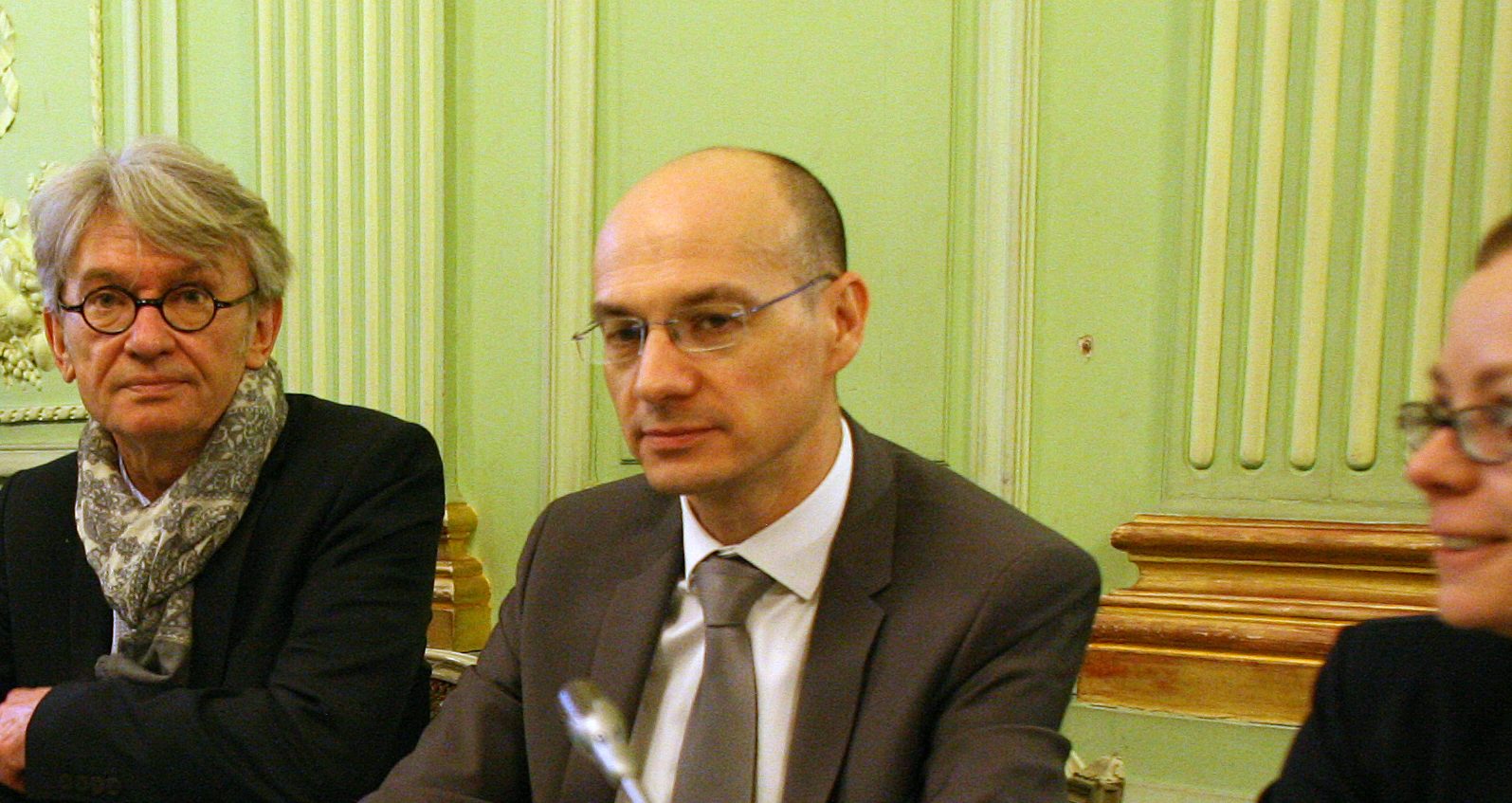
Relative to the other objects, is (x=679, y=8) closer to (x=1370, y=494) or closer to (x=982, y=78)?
(x=982, y=78)

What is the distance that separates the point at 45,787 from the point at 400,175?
159cm

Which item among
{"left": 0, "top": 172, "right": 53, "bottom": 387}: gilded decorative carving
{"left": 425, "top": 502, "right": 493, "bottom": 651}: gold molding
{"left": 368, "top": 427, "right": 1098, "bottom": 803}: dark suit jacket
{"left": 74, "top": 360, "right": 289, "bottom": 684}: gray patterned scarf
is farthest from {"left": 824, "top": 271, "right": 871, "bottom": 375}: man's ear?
{"left": 0, "top": 172, "right": 53, "bottom": 387}: gilded decorative carving

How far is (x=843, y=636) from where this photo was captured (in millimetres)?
1473

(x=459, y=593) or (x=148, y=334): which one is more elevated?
(x=148, y=334)

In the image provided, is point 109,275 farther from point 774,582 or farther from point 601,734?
point 601,734

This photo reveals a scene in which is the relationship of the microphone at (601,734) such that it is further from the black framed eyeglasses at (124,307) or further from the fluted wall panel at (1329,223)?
the fluted wall panel at (1329,223)

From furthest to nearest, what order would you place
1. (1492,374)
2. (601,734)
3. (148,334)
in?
(148,334) < (601,734) < (1492,374)

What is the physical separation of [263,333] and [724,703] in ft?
3.46

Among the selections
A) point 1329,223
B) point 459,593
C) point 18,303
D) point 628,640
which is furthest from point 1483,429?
point 18,303

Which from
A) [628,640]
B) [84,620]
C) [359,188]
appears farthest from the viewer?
[359,188]

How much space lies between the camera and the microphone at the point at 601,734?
1.08m

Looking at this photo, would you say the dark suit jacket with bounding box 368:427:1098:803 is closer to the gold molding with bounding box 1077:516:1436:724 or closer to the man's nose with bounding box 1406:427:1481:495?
the man's nose with bounding box 1406:427:1481:495

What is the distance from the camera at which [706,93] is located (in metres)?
2.64

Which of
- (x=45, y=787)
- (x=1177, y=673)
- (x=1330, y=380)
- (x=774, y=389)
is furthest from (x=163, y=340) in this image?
(x=1330, y=380)
